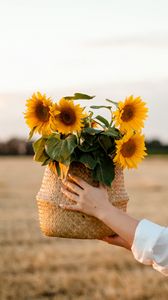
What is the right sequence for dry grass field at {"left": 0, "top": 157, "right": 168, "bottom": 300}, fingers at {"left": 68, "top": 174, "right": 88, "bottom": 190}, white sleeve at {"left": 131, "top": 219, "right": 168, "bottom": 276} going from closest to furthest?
1. white sleeve at {"left": 131, "top": 219, "right": 168, "bottom": 276}
2. fingers at {"left": 68, "top": 174, "right": 88, "bottom": 190}
3. dry grass field at {"left": 0, "top": 157, "right": 168, "bottom": 300}

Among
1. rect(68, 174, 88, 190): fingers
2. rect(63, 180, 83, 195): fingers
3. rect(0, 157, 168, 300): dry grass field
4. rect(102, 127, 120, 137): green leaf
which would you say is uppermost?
rect(102, 127, 120, 137): green leaf

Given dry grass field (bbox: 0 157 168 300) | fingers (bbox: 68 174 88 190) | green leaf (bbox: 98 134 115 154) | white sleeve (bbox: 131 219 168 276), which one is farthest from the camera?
dry grass field (bbox: 0 157 168 300)

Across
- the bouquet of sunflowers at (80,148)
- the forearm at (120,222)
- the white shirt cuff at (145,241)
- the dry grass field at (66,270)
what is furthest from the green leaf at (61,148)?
the dry grass field at (66,270)

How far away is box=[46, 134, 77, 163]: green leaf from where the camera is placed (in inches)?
86.8

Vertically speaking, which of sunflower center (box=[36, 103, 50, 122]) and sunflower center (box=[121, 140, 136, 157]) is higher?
sunflower center (box=[36, 103, 50, 122])

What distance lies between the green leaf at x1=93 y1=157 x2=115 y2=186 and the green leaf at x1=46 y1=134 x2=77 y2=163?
82mm

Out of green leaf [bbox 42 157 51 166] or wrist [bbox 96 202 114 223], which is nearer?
wrist [bbox 96 202 114 223]

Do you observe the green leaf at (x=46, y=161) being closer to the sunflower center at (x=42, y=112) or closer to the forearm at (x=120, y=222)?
the sunflower center at (x=42, y=112)

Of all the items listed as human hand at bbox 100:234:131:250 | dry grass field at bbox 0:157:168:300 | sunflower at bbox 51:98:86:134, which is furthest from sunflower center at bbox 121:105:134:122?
dry grass field at bbox 0:157:168:300

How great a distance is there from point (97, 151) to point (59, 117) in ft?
0.44

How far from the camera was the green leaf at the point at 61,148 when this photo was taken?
2205 mm

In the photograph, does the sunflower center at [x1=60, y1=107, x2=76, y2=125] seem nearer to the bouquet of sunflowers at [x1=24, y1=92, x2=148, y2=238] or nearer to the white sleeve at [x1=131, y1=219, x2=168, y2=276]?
the bouquet of sunflowers at [x1=24, y1=92, x2=148, y2=238]

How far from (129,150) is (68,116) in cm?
18

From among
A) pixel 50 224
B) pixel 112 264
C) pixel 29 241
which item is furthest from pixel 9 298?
pixel 50 224
